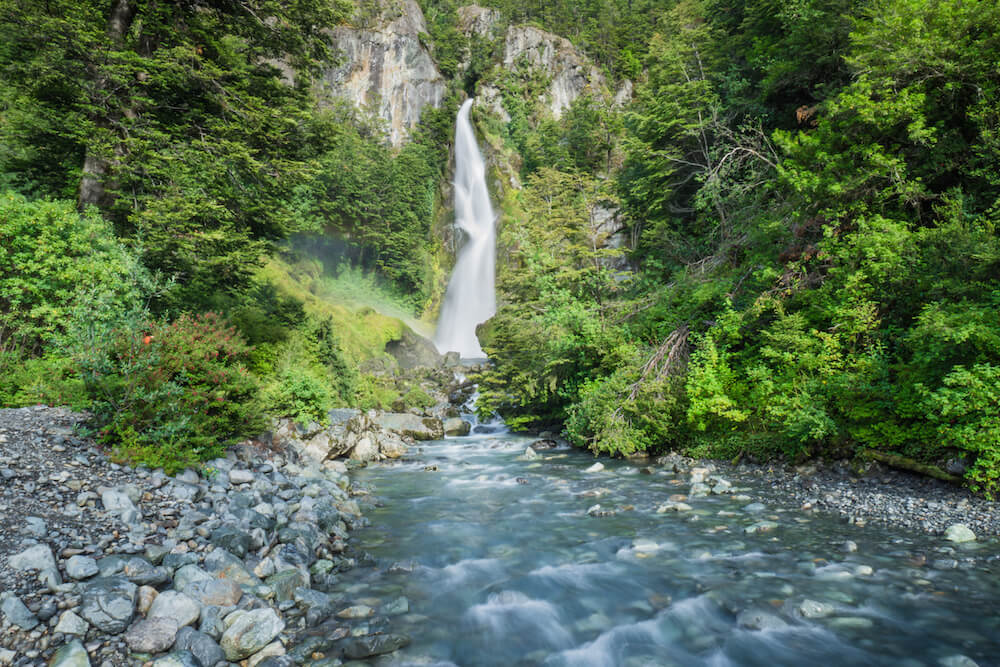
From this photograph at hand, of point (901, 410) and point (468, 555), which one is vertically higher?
point (901, 410)

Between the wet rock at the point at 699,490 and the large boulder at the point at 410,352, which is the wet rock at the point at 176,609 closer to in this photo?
the wet rock at the point at 699,490

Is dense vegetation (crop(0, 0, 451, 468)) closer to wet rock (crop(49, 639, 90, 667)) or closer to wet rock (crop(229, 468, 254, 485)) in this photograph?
wet rock (crop(229, 468, 254, 485))

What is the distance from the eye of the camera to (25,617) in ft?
9.39

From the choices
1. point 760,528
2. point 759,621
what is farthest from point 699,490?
point 759,621

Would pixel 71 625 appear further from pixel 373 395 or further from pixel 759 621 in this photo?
pixel 373 395

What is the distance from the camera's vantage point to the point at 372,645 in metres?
3.52

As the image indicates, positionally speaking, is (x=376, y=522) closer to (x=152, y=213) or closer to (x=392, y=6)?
(x=152, y=213)

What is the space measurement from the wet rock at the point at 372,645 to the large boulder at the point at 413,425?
1064 cm

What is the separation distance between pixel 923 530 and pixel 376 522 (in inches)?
275

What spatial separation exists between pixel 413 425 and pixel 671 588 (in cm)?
1122

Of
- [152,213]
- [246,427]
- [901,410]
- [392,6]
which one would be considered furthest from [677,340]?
[392,6]

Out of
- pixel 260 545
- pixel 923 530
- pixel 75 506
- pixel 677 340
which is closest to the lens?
pixel 75 506

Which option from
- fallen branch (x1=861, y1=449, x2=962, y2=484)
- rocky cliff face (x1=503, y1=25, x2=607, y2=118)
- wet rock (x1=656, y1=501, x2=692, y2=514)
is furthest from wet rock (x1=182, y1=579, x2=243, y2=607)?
rocky cliff face (x1=503, y1=25, x2=607, y2=118)

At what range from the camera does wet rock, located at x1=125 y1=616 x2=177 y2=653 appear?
302 cm
